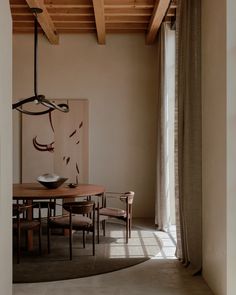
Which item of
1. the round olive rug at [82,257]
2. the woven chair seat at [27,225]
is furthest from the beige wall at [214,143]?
the woven chair seat at [27,225]

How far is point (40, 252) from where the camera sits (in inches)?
199

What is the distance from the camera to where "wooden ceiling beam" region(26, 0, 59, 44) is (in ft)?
17.7

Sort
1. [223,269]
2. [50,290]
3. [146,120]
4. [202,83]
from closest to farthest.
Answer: [223,269], [50,290], [202,83], [146,120]

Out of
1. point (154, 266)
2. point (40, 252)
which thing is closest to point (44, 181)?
point (40, 252)

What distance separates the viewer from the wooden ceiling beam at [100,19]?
5.54m

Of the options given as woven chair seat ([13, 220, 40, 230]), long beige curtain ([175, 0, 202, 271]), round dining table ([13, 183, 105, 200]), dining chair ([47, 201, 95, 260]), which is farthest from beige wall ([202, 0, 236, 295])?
woven chair seat ([13, 220, 40, 230])

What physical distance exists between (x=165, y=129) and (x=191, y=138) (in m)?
2.32

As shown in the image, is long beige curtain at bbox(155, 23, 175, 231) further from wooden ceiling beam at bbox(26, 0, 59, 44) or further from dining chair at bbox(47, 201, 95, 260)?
wooden ceiling beam at bbox(26, 0, 59, 44)

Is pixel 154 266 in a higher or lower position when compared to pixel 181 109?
lower

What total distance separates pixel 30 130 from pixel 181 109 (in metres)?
3.94
